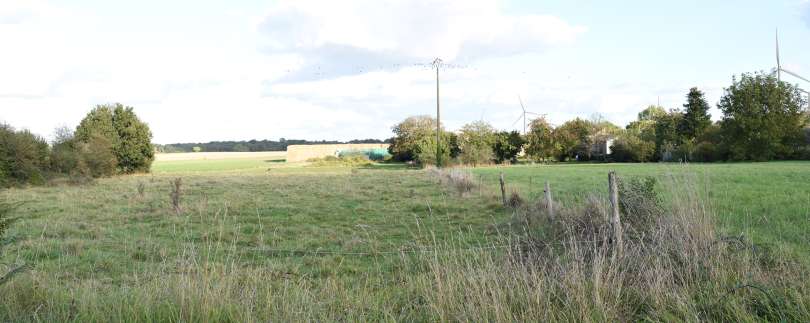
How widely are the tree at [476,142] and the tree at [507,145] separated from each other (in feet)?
3.95

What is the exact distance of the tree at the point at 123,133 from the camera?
4828 centimetres

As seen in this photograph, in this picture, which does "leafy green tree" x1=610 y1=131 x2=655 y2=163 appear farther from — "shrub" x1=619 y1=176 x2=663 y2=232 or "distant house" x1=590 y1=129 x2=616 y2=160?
"shrub" x1=619 y1=176 x2=663 y2=232

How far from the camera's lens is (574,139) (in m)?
70.8

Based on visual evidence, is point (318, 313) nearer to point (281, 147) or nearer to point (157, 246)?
point (157, 246)

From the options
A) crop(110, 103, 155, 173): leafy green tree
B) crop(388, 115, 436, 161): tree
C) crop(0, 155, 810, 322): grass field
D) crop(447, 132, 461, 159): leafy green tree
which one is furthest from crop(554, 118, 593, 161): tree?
crop(0, 155, 810, 322): grass field

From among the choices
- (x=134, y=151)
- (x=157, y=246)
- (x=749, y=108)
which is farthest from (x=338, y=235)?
(x=749, y=108)

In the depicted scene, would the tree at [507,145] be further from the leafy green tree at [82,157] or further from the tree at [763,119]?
the leafy green tree at [82,157]

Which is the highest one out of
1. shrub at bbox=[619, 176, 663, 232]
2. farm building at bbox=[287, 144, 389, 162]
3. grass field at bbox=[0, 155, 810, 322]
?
farm building at bbox=[287, 144, 389, 162]

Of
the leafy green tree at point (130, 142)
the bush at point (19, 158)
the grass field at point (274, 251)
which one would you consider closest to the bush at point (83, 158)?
the bush at point (19, 158)

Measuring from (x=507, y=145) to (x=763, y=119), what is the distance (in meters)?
27.8

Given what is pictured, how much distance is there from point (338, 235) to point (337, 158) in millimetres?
76589

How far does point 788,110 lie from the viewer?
54.1 m

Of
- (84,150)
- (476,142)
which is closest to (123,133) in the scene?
(84,150)

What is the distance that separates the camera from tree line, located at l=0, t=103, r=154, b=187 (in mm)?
31812
